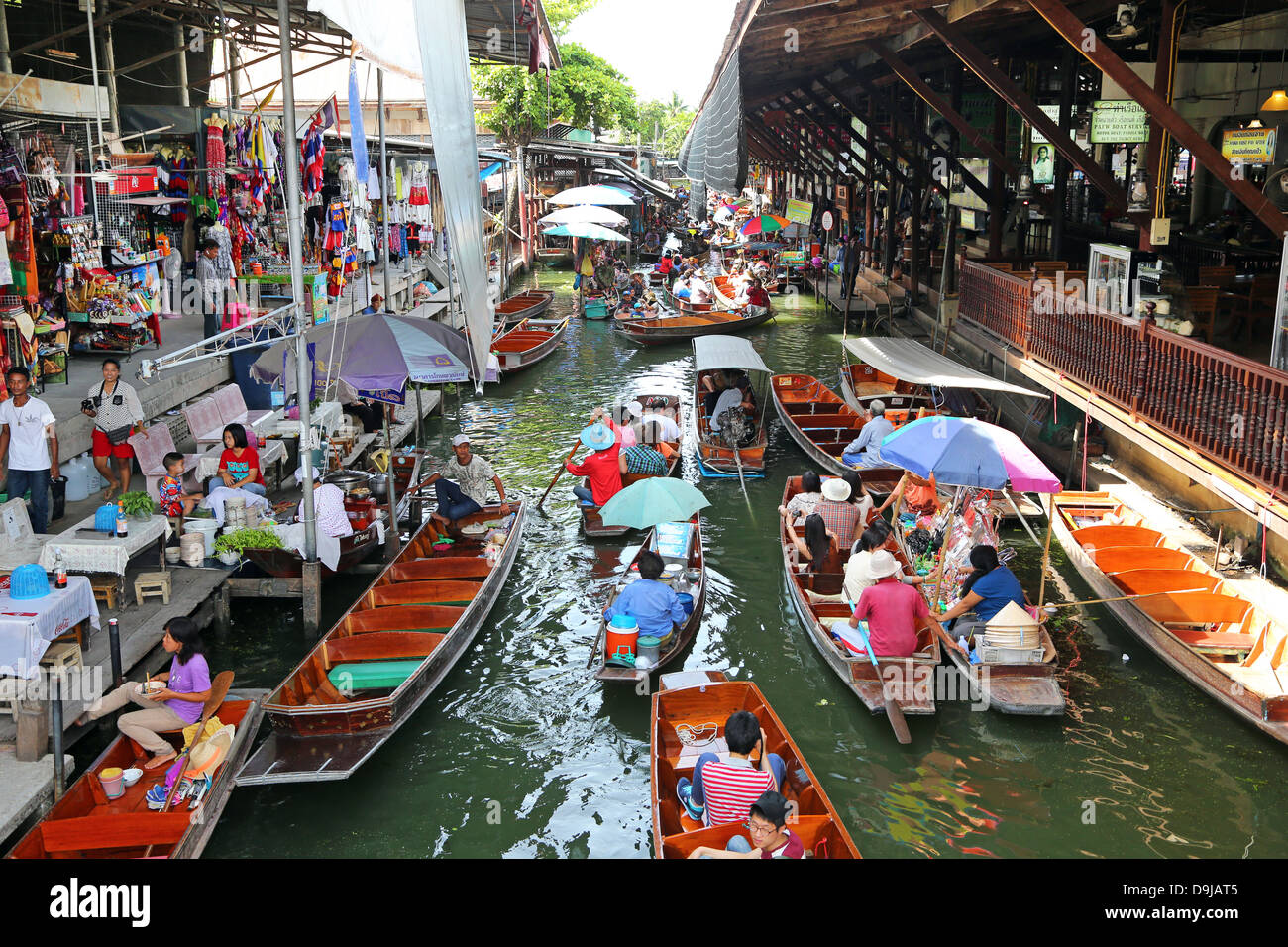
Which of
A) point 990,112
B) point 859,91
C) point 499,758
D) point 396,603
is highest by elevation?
point 859,91

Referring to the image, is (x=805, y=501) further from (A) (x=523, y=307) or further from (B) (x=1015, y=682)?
(A) (x=523, y=307)

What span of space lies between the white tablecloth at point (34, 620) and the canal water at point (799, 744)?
164 cm

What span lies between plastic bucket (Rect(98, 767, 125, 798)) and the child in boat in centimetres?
407

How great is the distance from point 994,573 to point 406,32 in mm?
6215

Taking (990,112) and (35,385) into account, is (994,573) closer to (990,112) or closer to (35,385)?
(35,385)

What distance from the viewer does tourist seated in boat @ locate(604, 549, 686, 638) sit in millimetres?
8633

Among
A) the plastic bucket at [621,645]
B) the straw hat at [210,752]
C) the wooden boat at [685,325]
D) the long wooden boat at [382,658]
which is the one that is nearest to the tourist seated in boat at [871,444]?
the long wooden boat at [382,658]

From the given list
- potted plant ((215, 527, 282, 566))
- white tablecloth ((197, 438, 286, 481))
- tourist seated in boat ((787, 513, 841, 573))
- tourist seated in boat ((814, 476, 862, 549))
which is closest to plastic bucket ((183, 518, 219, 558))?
potted plant ((215, 527, 282, 566))

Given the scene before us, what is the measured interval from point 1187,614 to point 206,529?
870 cm

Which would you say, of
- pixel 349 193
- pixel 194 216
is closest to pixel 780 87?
pixel 349 193

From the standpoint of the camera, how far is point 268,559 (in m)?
9.77

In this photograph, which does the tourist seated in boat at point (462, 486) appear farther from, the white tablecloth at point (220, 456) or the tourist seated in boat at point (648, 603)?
the tourist seated in boat at point (648, 603)

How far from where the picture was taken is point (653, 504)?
988cm

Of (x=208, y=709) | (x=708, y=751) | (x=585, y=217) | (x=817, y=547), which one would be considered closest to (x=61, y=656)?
(x=208, y=709)
